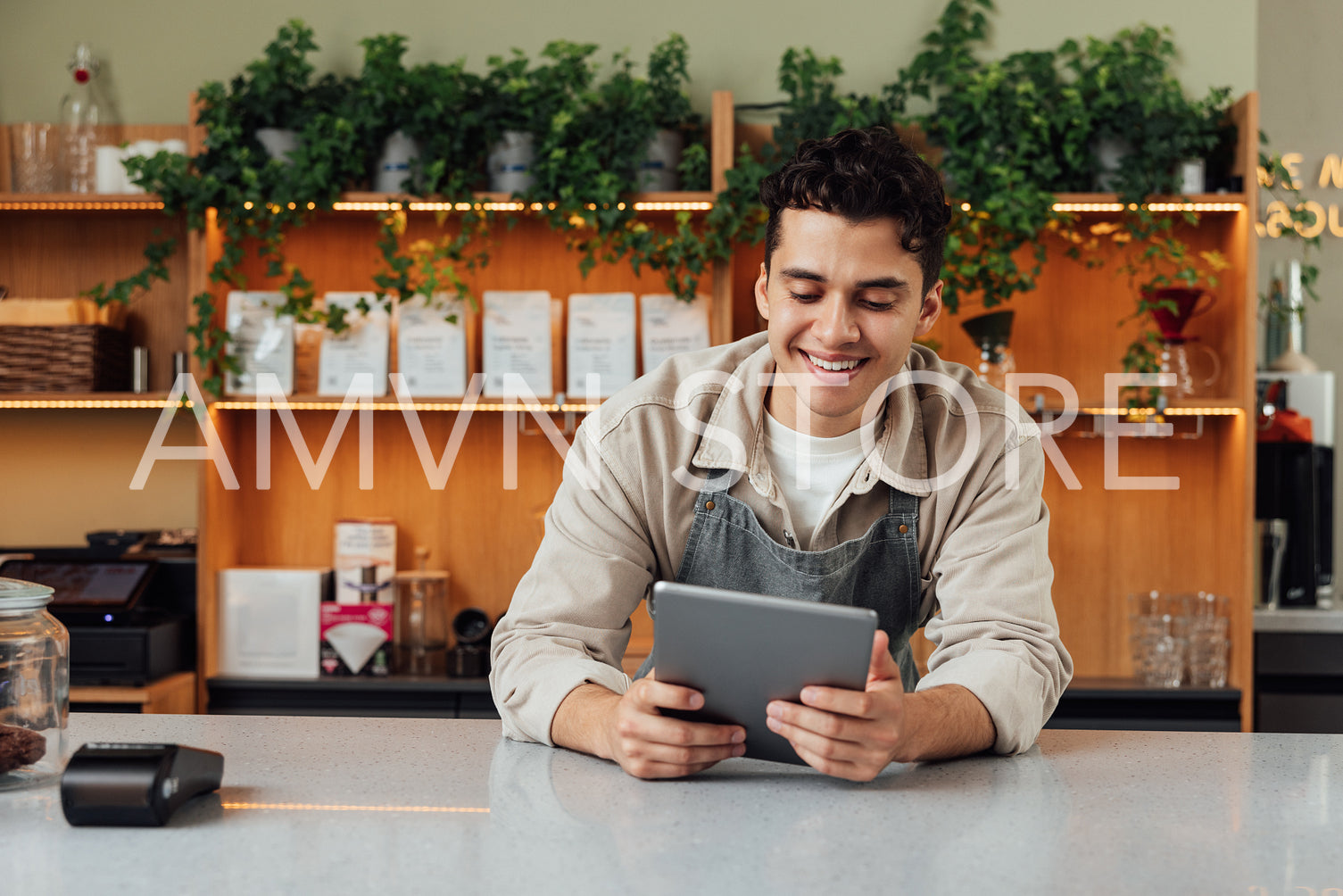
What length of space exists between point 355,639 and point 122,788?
1.89m

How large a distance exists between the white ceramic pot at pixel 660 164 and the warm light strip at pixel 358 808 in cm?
197

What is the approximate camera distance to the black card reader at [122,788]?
2.92 feet

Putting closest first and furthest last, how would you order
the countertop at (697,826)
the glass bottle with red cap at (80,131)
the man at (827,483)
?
the countertop at (697,826) → the man at (827,483) → the glass bottle with red cap at (80,131)

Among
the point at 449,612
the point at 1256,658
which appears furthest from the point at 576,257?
the point at 1256,658

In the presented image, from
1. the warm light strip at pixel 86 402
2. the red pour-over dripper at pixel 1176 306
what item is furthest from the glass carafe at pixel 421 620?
the red pour-over dripper at pixel 1176 306

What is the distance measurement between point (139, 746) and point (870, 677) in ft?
2.25

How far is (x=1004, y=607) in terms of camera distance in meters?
1.29

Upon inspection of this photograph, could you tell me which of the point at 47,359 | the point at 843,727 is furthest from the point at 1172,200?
the point at 47,359

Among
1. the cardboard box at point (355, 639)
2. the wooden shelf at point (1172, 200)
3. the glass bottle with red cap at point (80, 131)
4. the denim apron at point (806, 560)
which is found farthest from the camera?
the glass bottle with red cap at point (80, 131)

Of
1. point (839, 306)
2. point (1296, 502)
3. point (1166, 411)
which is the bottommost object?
point (1296, 502)

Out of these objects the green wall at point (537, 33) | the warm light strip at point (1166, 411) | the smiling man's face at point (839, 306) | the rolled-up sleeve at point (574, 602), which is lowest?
the rolled-up sleeve at point (574, 602)

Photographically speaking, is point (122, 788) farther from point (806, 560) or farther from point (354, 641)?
point (354, 641)

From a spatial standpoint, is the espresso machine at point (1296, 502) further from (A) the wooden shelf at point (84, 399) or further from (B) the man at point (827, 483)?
(A) the wooden shelf at point (84, 399)

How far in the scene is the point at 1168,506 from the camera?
292 centimetres
